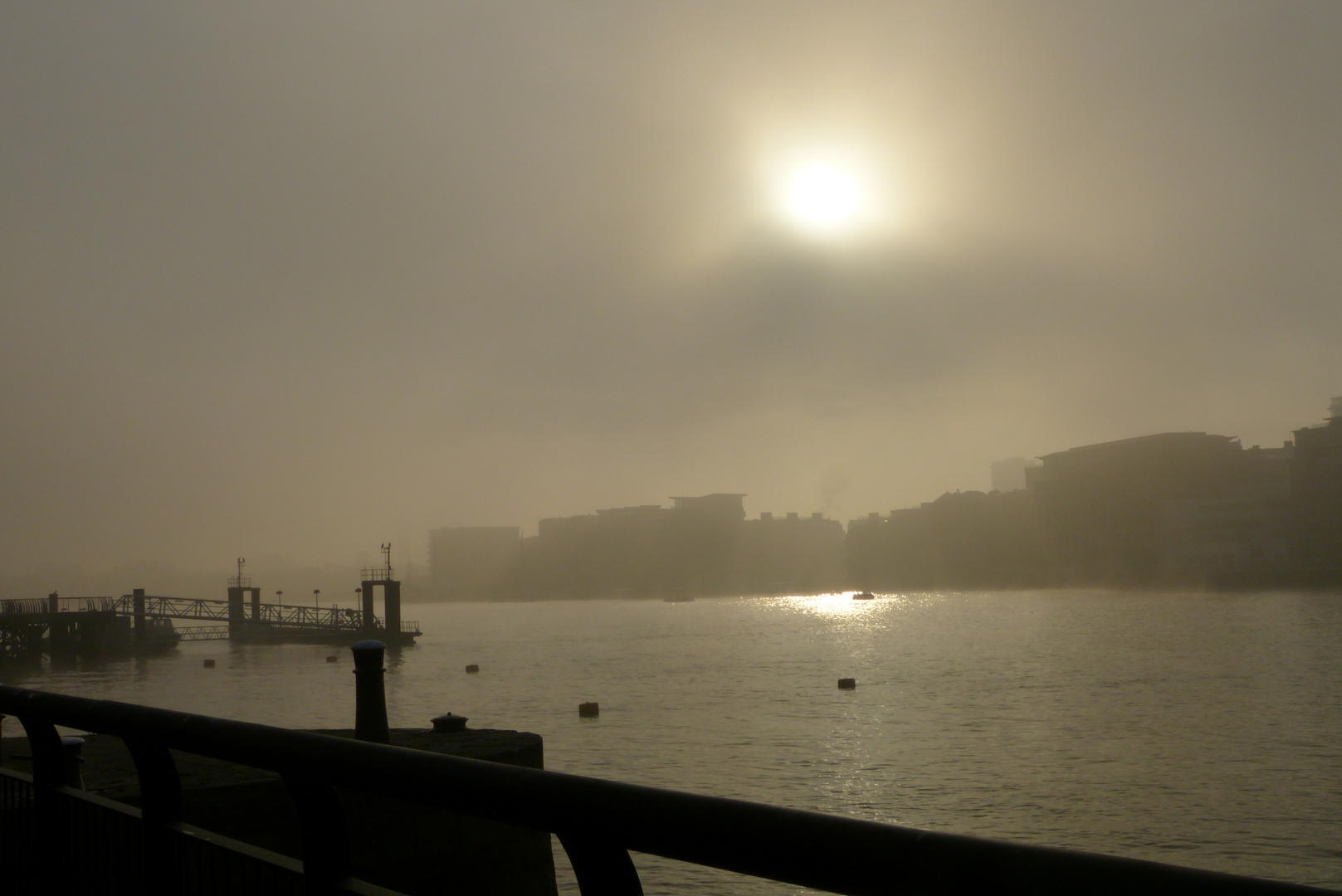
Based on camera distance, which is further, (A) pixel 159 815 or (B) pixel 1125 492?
(B) pixel 1125 492

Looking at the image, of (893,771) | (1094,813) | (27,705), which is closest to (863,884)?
(27,705)

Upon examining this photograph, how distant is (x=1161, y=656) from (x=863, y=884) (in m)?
73.3

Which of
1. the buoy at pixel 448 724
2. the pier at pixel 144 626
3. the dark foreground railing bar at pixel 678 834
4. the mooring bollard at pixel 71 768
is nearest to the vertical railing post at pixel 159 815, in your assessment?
the dark foreground railing bar at pixel 678 834

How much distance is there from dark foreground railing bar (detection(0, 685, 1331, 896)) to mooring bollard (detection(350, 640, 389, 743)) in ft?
35.5

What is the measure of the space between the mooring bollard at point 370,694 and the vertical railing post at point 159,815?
10217mm

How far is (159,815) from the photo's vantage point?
12.2 ft

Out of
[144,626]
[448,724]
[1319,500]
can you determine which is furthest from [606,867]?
[1319,500]

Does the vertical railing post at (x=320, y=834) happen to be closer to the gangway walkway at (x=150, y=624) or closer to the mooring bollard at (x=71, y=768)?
the mooring bollard at (x=71, y=768)

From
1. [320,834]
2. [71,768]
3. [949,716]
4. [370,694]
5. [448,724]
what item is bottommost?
[949,716]

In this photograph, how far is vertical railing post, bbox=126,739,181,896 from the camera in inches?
144

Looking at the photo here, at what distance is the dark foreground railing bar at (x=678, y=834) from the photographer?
1.52 m

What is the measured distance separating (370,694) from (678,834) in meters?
13.0

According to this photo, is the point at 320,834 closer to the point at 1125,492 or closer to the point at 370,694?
the point at 370,694

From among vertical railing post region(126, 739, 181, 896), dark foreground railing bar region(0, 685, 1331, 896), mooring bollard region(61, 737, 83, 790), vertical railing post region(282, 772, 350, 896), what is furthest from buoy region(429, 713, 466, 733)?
vertical railing post region(282, 772, 350, 896)
